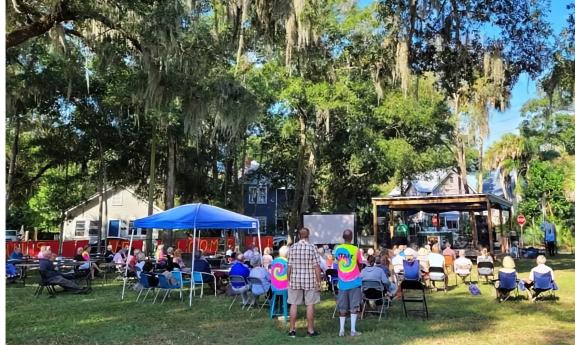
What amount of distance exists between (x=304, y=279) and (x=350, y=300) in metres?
0.65

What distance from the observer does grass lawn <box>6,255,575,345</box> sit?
6.49 meters

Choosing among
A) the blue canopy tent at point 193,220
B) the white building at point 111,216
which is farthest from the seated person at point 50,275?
the white building at point 111,216

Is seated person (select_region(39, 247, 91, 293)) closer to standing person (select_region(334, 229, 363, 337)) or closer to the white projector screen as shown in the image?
standing person (select_region(334, 229, 363, 337))

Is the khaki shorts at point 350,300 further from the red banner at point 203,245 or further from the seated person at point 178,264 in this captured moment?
the red banner at point 203,245

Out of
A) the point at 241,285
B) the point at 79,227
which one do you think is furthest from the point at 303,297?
the point at 79,227

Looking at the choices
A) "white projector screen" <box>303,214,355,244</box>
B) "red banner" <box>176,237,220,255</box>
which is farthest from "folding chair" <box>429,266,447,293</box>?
"red banner" <box>176,237,220,255</box>

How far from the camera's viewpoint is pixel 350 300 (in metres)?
6.79

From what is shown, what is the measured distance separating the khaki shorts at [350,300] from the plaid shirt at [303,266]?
42 centimetres

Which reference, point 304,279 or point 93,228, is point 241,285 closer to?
point 304,279

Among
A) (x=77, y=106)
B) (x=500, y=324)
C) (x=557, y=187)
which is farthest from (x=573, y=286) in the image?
(x=557, y=187)

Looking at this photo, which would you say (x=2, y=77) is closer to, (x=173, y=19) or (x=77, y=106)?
(x=173, y=19)

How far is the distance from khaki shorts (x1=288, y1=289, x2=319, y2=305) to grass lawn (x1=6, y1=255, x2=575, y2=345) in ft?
1.42

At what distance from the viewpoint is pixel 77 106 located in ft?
66.5

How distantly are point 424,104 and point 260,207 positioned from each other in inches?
867
